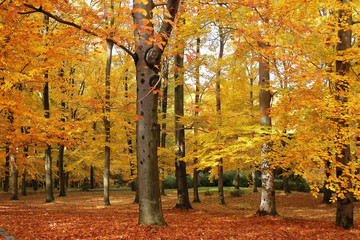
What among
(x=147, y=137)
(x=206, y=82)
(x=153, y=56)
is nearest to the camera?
(x=153, y=56)

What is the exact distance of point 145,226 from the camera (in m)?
5.75

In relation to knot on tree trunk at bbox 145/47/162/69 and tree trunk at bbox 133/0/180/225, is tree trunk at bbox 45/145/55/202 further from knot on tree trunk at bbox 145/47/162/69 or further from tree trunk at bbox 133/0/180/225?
knot on tree trunk at bbox 145/47/162/69

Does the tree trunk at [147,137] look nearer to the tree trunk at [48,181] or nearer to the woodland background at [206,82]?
the woodland background at [206,82]

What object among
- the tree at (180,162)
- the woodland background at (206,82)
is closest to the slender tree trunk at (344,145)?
the woodland background at (206,82)

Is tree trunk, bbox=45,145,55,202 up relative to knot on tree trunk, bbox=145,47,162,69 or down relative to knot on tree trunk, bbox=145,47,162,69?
down

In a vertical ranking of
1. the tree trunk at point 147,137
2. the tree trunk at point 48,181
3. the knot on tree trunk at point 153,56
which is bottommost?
the tree trunk at point 48,181

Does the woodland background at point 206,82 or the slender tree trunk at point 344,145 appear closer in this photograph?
the woodland background at point 206,82

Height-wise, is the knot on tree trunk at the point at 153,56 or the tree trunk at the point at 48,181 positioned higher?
the knot on tree trunk at the point at 153,56

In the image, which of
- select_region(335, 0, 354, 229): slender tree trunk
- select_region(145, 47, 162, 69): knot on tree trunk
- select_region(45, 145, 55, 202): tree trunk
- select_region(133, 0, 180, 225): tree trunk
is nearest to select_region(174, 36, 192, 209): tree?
select_region(133, 0, 180, 225): tree trunk

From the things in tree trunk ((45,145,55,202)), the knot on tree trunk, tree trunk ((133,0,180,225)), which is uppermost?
the knot on tree trunk

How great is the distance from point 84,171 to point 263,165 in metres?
18.8

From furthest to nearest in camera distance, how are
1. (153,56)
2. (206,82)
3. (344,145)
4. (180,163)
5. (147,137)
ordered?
(180,163) → (344,145) → (206,82) → (147,137) → (153,56)

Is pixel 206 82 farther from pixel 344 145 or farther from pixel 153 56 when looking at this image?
pixel 344 145

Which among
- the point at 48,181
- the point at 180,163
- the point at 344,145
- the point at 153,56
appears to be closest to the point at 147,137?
the point at 153,56
